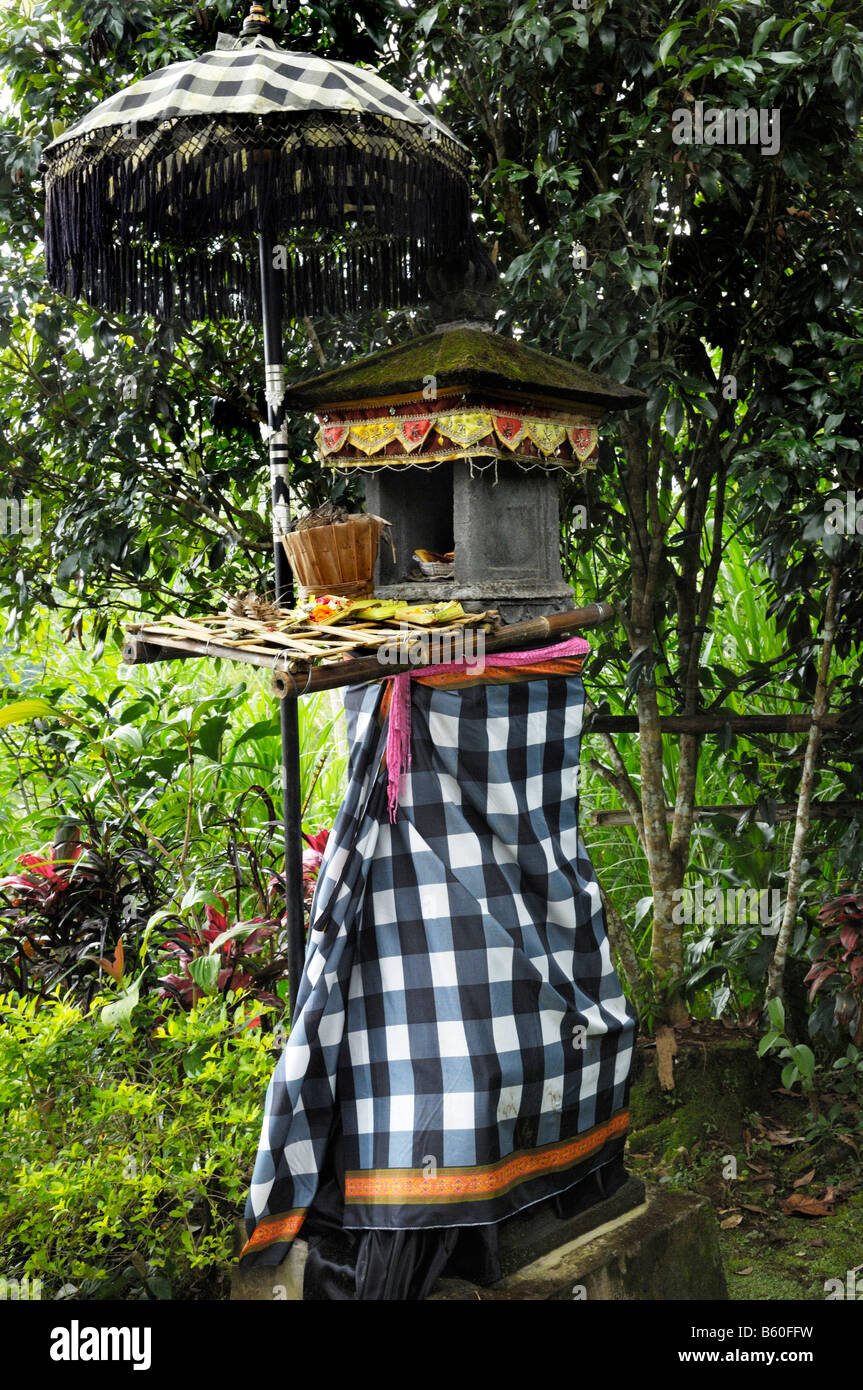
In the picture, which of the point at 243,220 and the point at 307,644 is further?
the point at 243,220

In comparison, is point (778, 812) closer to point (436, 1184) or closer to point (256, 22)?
point (436, 1184)

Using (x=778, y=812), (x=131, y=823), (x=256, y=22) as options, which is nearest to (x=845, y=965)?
(x=778, y=812)

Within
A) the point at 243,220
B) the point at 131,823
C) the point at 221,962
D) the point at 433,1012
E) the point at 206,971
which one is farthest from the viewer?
the point at 131,823

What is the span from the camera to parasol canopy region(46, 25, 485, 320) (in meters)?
2.58

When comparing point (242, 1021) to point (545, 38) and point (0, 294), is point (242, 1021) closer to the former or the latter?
point (0, 294)

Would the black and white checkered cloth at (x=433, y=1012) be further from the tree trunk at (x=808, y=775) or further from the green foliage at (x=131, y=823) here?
the tree trunk at (x=808, y=775)

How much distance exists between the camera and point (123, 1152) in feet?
9.36

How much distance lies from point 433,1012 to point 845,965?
180 cm

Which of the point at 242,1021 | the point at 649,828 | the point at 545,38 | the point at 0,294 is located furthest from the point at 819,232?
the point at 242,1021

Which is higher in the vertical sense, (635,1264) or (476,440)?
(476,440)

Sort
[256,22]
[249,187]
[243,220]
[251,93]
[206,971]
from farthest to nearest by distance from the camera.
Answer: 1. [206,971]
2. [243,220]
3. [256,22]
4. [249,187]
5. [251,93]

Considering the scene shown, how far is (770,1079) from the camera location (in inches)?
167

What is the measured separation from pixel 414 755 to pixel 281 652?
548mm

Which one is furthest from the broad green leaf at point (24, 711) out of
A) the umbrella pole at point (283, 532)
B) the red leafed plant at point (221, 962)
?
the umbrella pole at point (283, 532)
